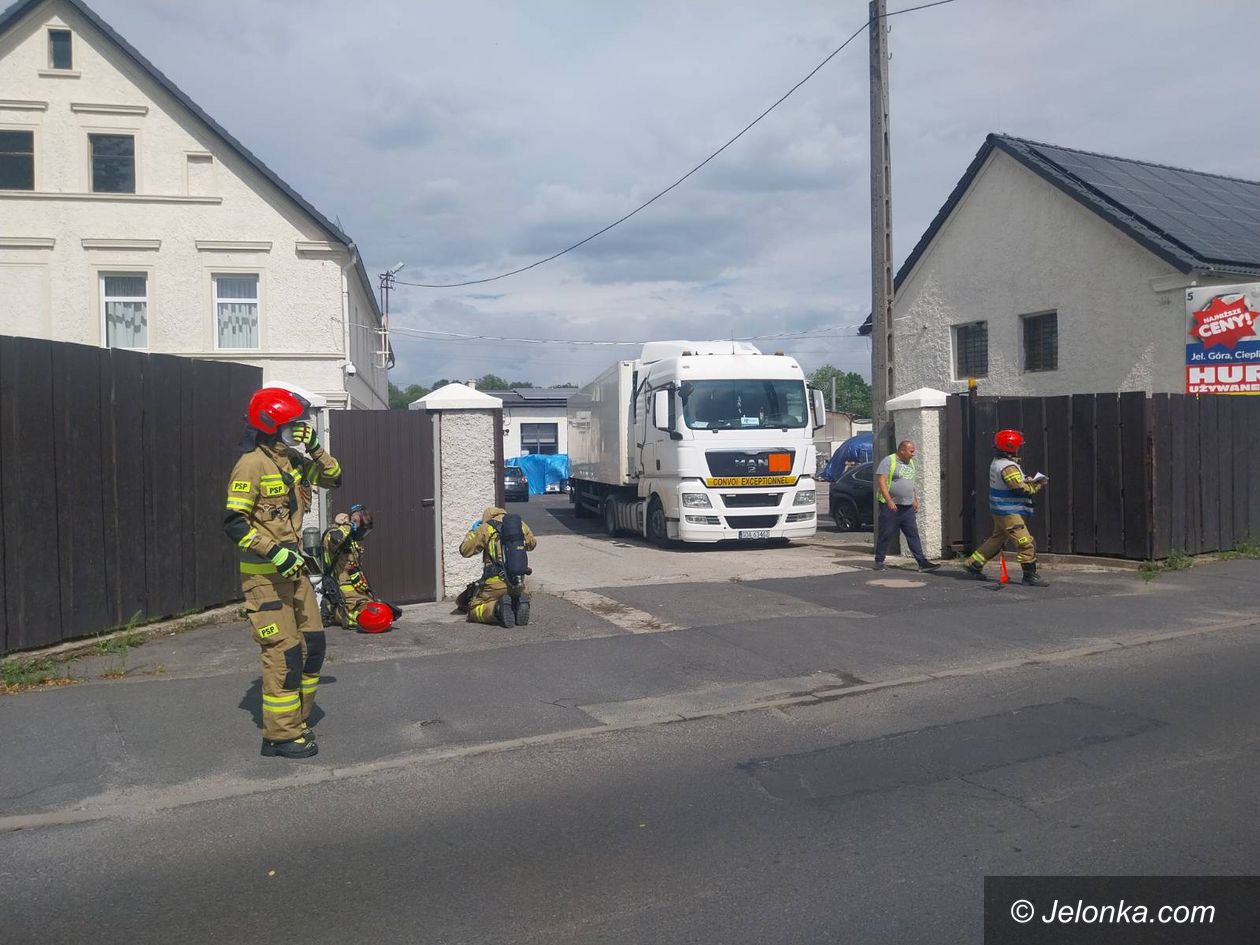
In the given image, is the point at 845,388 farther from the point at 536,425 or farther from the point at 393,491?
the point at 393,491

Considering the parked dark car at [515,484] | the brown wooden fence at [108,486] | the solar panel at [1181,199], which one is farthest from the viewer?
the parked dark car at [515,484]

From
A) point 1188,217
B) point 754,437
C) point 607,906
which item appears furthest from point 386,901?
point 1188,217

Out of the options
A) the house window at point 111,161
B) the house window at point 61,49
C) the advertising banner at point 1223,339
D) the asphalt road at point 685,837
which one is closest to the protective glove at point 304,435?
the asphalt road at point 685,837

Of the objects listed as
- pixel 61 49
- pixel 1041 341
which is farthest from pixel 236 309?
pixel 1041 341

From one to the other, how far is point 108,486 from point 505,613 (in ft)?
11.6

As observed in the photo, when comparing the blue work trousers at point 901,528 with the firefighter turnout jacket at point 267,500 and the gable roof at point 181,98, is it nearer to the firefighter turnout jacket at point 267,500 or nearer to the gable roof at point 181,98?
the firefighter turnout jacket at point 267,500

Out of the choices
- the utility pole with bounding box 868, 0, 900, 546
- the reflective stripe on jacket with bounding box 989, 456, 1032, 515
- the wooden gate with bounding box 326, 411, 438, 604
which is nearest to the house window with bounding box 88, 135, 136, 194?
the wooden gate with bounding box 326, 411, 438, 604

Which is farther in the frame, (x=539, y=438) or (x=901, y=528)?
(x=539, y=438)

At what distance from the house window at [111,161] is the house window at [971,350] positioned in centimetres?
1866

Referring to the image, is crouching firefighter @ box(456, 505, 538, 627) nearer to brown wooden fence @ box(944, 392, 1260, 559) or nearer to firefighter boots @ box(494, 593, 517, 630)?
firefighter boots @ box(494, 593, 517, 630)

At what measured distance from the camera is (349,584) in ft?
32.9

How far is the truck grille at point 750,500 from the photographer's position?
16203 millimetres

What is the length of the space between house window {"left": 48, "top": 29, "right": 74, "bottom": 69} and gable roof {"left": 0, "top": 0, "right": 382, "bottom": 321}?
2.04 feet

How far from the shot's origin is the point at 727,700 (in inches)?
294
